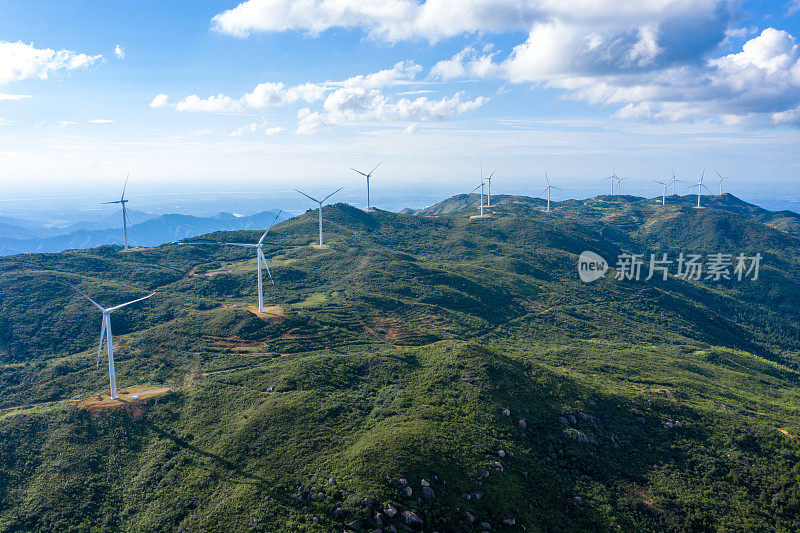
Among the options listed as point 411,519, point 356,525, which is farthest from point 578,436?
point 356,525

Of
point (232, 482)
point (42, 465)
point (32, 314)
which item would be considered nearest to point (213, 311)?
point (32, 314)

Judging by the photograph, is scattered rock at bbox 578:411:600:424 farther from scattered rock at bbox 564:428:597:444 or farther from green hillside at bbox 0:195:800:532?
scattered rock at bbox 564:428:597:444

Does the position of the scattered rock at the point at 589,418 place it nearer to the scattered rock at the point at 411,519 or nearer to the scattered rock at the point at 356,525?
the scattered rock at the point at 411,519

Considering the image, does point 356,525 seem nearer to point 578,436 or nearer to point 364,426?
point 364,426

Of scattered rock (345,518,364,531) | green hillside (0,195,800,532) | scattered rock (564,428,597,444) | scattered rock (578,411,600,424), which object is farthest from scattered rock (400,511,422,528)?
scattered rock (578,411,600,424)

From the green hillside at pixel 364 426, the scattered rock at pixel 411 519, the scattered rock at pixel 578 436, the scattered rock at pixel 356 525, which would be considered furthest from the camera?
the scattered rock at pixel 578 436

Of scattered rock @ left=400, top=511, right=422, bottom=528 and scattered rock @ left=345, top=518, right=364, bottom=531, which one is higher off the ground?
scattered rock @ left=400, top=511, right=422, bottom=528

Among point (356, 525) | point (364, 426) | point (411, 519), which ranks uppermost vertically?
point (364, 426)

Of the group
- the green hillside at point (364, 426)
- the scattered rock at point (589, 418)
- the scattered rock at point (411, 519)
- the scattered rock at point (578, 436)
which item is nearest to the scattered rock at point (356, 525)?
the green hillside at point (364, 426)
